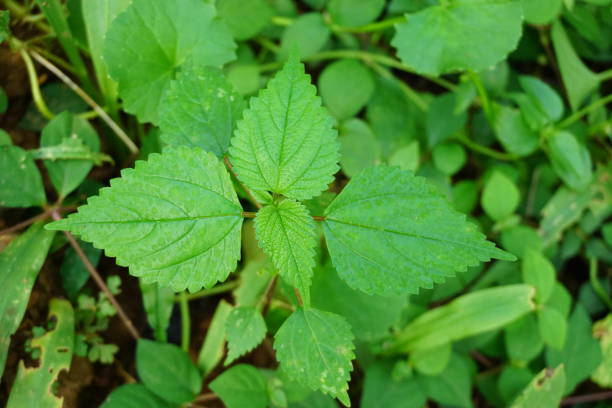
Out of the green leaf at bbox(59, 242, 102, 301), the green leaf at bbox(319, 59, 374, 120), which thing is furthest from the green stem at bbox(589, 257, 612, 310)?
the green leaf at bbox(59, 242, 102, 301)

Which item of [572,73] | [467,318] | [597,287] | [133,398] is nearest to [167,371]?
[133,398]

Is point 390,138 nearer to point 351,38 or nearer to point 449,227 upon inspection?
point 351,38

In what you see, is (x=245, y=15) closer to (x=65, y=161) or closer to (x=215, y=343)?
(x=65, y=161)

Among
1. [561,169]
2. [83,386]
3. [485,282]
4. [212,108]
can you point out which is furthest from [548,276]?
[83,386]

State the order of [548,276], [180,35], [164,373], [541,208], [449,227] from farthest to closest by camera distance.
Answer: [541,208], [548,276], [164,373], [180,35], [449,227]

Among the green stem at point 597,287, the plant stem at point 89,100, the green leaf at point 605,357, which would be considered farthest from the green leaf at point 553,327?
the plant stem at point 89,100

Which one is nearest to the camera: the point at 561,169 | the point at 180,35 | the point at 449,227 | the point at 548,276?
the point at 449,227
